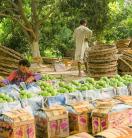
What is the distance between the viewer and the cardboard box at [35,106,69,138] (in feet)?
18.0

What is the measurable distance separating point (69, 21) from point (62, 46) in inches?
74.6

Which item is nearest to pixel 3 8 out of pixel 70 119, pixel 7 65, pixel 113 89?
pixel 7 65

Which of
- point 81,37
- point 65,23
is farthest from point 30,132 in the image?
point 65,23

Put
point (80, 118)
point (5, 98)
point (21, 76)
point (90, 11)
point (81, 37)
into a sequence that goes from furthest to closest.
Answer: point (90, 11) < point (81, 37) < point (21, 76) < point (5, 98) < point (80, 118)

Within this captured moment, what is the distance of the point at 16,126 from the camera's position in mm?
5094

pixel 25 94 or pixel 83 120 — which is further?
pixel 25 94

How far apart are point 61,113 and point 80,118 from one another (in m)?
0.27

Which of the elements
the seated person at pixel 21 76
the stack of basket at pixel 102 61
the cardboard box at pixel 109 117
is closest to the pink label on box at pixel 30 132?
the cardboard box at pixel 109 117

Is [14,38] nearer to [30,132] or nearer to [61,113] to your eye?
[61,113]

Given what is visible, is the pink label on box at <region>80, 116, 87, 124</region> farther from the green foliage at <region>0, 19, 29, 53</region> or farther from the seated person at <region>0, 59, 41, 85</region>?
the green foliage at <region>0, 19, 29, 53</region>

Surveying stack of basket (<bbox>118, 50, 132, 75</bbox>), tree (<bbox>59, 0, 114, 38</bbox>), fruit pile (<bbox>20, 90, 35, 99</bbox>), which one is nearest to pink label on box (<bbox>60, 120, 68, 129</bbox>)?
fruit pile (<bbox>20, 90, 35, 99</bbox>)

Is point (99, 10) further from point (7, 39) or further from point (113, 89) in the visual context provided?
point (113, 89)

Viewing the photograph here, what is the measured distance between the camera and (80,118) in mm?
5625

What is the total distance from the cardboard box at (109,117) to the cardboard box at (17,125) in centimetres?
81
